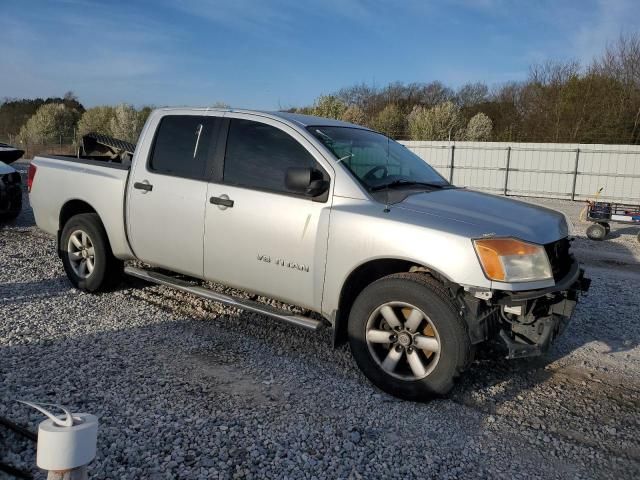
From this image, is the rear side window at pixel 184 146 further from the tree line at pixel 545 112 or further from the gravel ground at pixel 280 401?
the tree line at pixel 545 112

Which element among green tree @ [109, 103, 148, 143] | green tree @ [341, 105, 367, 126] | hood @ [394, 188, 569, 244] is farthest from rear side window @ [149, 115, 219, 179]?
green tree @ [109, 103, 148, 143]

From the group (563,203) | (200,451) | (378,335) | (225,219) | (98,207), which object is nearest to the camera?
(200,451)

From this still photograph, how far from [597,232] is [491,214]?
8.95 meters

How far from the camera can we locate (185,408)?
334 cm

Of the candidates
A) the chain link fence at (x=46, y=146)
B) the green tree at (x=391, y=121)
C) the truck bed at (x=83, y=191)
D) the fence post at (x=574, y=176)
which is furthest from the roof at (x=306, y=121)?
the chain link fence at (x=46, y=146)

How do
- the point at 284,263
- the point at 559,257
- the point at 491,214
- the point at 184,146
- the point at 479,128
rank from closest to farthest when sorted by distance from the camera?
1. the point at 491,214
2. the point at 559,257
3. the point at 284,263
4. the point at 184,146
5. the point at 479,128

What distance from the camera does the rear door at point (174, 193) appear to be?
453 centimetres

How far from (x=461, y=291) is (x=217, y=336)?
2275mm

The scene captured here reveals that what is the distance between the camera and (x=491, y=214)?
12.1 ft

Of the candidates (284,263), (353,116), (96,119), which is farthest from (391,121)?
(284,263)

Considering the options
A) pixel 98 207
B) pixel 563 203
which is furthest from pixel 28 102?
pixel 98 207

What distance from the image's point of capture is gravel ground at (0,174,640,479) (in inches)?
113

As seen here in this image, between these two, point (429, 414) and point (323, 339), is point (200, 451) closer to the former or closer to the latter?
point (429, 414)

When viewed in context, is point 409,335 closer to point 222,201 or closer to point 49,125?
point 222,201
